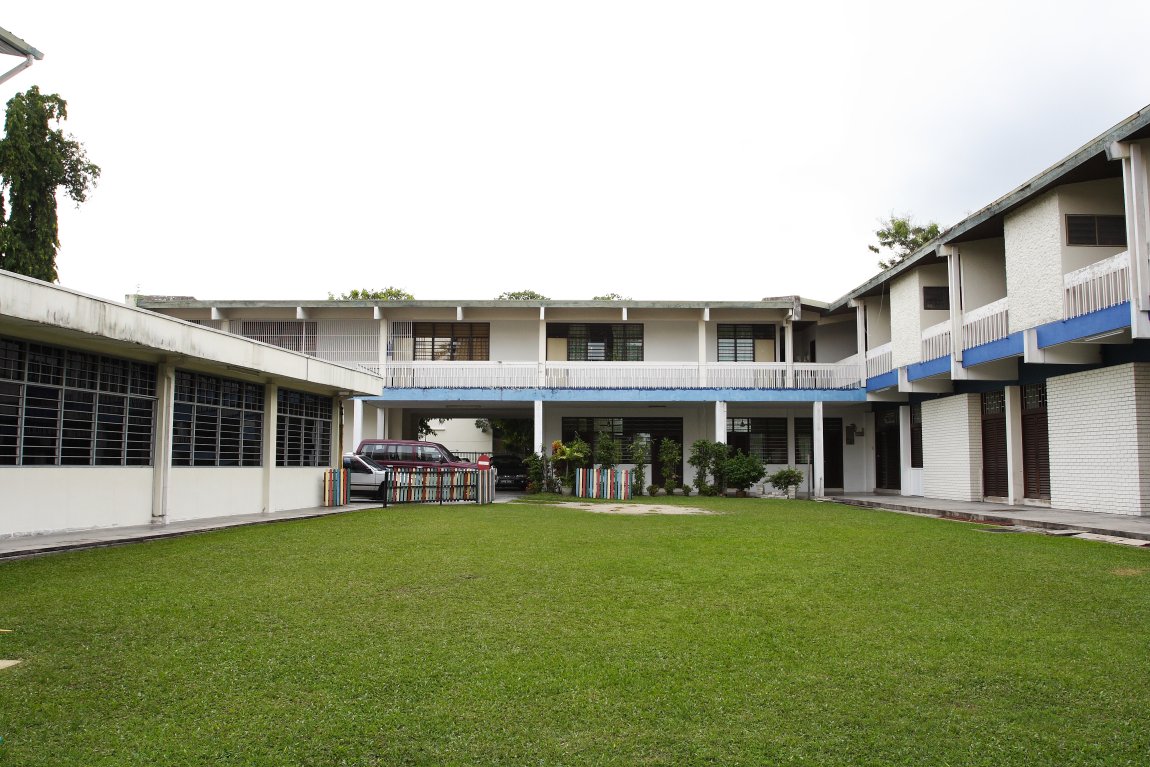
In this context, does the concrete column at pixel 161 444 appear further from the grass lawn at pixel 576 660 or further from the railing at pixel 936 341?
the railing at pixel 936 341

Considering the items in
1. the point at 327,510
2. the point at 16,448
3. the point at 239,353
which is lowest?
the point at 327,510

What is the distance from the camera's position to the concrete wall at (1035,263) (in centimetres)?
1382

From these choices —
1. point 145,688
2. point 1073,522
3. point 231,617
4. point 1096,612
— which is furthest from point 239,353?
point 1073,522

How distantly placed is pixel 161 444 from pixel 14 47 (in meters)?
5.51

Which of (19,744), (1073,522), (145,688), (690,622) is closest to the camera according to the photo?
(19,744)

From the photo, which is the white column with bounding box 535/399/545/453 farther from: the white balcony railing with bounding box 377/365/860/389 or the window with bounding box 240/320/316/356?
the window with bounding box 240/320/316/356

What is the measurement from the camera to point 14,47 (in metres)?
10.2

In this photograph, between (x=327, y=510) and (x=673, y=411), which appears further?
(x=673, y=411)

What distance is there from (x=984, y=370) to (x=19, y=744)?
17240mm

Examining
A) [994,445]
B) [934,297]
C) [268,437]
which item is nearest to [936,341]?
[934,297]

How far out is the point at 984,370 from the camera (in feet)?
55.3

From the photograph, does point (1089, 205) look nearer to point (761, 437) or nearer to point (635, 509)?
point (635, 509)

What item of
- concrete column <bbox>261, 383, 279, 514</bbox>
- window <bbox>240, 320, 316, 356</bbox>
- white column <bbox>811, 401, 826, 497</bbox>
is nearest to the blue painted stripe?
white column <bbox>811, 401, 826, 497</bbox>

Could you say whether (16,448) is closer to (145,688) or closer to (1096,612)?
(145,688)
